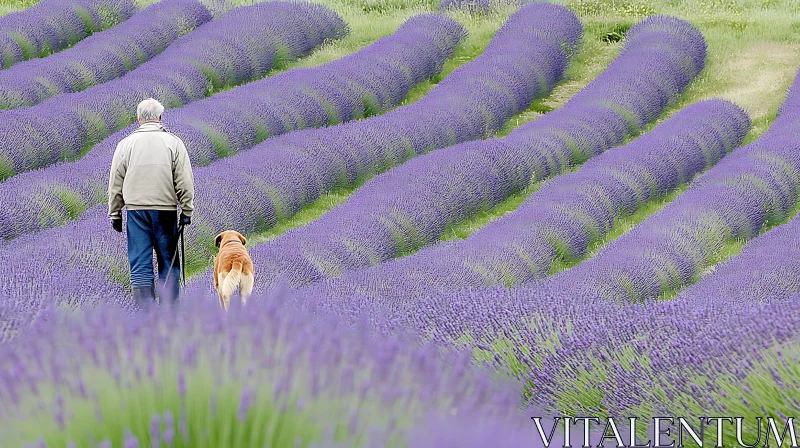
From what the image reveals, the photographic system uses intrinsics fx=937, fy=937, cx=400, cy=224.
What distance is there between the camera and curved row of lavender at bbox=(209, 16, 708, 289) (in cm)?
576

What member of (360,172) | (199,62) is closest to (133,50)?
(199,62)

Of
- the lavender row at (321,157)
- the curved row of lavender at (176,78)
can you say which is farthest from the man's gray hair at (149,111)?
the curved row of lavender at (176,78)

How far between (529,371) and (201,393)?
1.66 meters

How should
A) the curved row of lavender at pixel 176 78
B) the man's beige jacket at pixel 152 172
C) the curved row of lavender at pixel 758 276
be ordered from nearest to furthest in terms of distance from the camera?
the man's beige jacket at pixel 152 172, the curved row of lavender at pixel 758 276, the curved row of lavender at pixel 176 78

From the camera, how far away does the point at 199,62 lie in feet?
35.0

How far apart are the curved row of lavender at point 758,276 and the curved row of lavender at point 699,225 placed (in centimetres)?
32

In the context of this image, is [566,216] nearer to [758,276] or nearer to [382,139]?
[758,276]

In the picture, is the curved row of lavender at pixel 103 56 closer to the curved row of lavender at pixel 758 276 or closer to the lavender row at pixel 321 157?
the lavender row at pixel 321 157

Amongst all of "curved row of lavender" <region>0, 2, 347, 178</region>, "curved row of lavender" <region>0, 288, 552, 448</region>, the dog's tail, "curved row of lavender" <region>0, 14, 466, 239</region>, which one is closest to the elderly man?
the dog's tail

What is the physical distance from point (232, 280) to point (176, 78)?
653cm

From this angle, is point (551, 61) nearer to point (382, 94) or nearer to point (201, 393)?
point (382, 94)

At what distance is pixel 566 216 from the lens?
7.06 meters

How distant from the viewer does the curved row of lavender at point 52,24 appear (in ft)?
35.6

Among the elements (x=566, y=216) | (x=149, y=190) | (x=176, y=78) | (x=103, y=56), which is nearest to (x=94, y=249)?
(x=149, y=190)
